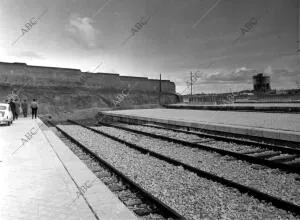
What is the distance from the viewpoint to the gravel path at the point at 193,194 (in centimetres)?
388

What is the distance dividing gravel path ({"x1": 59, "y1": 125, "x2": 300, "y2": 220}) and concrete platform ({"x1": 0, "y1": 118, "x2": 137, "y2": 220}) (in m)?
0.92

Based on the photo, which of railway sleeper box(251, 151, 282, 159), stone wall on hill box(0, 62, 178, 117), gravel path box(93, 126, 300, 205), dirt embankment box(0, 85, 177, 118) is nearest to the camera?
gravel path box(93, 126, 300, 205)

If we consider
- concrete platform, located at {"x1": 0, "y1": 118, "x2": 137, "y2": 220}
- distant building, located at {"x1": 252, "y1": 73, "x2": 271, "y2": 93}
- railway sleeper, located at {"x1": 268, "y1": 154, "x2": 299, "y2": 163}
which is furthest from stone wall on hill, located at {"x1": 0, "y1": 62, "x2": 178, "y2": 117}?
railway sleeper, located at {"x1": 268, "y1": 154, "x2": 299, "y2": 163}

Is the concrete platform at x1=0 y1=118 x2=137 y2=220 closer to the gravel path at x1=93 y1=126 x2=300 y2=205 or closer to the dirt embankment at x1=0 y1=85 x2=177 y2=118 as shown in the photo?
the gravel path at x1=93 y1=126 x2=300 y2=205

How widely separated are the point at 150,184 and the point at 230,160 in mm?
2707

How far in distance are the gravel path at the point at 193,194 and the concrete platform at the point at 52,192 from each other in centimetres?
A: 92

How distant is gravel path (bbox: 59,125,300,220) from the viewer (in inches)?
153

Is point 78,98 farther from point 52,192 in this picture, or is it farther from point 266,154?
point 52,192

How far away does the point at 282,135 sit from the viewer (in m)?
8.83

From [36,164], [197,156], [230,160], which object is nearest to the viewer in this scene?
[36,164]

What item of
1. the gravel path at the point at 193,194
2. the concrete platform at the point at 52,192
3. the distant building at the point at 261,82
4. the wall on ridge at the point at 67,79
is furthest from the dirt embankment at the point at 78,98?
the gravel path at the point at 193,194

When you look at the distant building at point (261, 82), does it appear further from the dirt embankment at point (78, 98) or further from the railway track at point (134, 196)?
the railway track at point (134, 196)

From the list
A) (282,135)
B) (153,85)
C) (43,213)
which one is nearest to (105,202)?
(43,213)

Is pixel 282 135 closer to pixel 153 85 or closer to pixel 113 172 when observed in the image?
pixel 113 172
